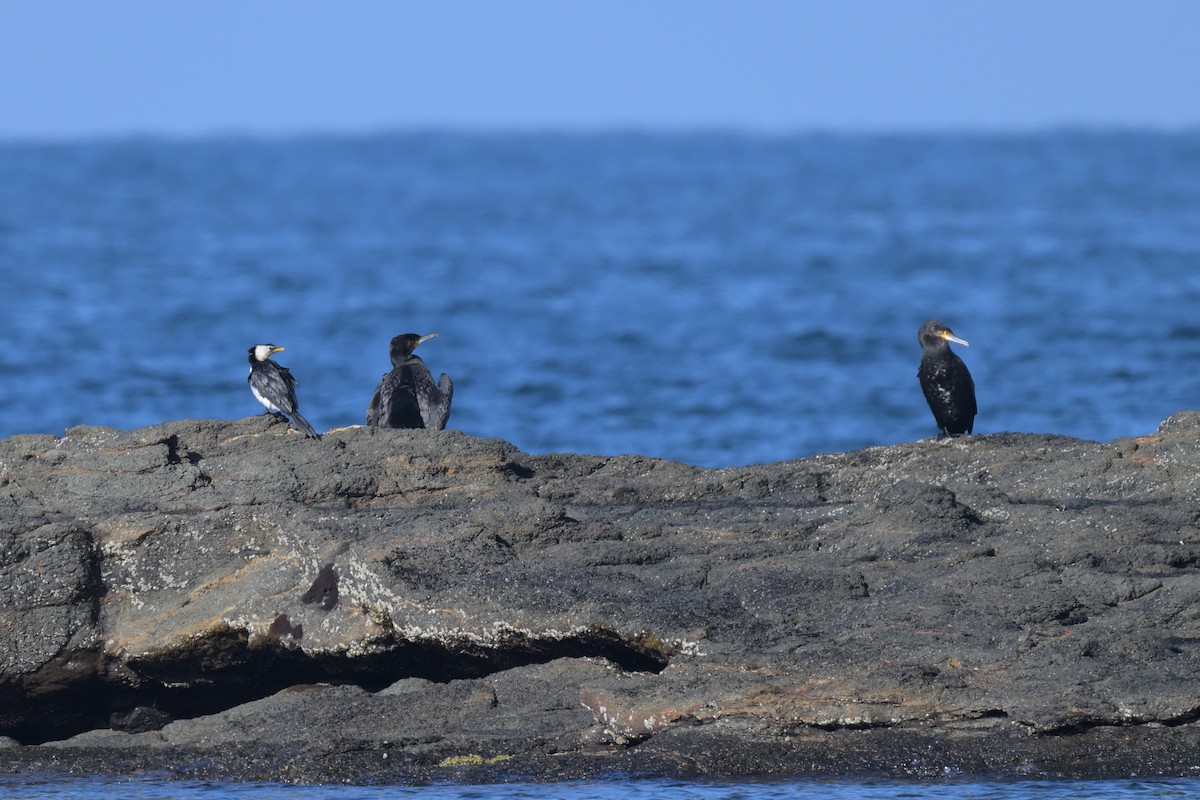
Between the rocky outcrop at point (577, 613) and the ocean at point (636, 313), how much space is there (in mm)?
309

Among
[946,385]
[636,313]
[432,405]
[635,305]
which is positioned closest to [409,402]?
[432,405]

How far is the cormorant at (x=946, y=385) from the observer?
42.4 feet

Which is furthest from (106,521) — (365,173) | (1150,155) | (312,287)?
(1150,155)

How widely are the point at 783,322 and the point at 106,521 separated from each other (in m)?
36.5

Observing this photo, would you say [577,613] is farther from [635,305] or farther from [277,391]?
[635,305]

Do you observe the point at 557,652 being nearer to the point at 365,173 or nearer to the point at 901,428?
the point at 901,428

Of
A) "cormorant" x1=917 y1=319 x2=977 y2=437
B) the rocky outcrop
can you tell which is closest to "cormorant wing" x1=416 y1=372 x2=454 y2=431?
the rocky outcrop

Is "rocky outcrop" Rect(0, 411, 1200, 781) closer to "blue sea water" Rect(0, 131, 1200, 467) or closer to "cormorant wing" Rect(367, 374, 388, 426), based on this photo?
"cormorant wing" Rect(367, 374, 388, 426)

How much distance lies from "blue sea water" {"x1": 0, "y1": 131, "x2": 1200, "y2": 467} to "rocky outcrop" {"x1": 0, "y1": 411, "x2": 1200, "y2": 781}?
538 inches

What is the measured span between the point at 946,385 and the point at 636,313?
3584 centimetres

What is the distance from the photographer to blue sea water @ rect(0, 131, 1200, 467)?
2925cm

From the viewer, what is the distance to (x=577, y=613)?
29.9 feet

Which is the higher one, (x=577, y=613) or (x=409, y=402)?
(x=409, y=402)

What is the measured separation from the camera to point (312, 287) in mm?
56000
